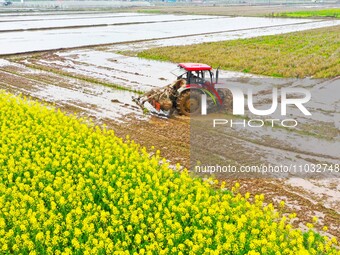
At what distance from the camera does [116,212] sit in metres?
7.70

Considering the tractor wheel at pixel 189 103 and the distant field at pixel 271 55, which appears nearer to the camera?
the tractor wheel at pixel 189 103

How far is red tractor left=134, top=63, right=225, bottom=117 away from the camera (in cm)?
1562

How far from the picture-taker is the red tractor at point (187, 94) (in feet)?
51.2

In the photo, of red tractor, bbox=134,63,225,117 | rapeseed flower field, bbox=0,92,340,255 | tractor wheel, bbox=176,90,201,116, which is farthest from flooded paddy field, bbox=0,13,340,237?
rapeseed flower field, bbox=0,92,340,255

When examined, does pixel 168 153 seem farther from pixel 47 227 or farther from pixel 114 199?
pixel 47 227

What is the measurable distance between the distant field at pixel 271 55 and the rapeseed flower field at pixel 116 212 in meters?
16.2

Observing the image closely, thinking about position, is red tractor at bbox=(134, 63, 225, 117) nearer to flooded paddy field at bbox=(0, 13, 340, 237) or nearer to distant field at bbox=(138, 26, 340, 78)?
flooded paddy field at bbox=(0, 13, 340, 237)

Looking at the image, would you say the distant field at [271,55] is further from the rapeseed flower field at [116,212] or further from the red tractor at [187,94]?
the rapeseed flower field at [116,212]

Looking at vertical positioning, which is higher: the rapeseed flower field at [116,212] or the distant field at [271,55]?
the distant field at [271,55]

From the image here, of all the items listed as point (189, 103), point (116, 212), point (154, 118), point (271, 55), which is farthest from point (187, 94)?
point (271, 55)

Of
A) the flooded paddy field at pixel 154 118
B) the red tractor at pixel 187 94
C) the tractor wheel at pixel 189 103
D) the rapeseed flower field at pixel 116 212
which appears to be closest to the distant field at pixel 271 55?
the flooded paddy field at pixel 154 118

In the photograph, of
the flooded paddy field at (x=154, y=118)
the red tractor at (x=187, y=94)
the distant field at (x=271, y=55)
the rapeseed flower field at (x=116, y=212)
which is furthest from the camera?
the distant field at (x=271, y=55)

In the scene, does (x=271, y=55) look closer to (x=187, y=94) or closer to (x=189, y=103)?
(x=189, y=103)

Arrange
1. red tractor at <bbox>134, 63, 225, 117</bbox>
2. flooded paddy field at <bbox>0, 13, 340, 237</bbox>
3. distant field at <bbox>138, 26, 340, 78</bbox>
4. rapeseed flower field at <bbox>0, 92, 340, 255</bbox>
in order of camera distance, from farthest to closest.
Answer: distant field at <bbox>138, 26, 340, 78</bbox> < red tractor at <bbox>134, 63, 225, 117</bbox> < flooded paddy field at <bbox>0, 13, 340, 237</bbox> < rapeseed flower field at <bbox>0, 92, 340, 255</bbox>
